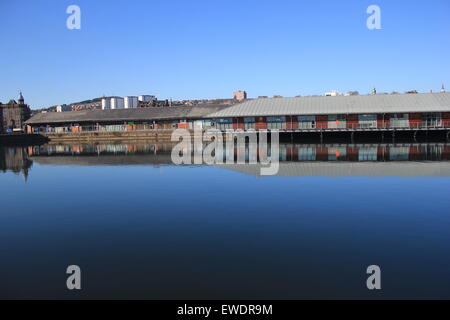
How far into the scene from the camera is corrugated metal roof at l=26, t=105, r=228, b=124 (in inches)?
3184

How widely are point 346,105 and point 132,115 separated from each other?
43.1 meters

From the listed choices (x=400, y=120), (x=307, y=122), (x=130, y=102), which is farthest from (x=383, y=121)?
(x=130, y=102)

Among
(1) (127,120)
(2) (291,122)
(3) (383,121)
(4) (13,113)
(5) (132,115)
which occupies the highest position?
(4) (13,113)

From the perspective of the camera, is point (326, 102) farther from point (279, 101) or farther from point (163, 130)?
point (163, 130)

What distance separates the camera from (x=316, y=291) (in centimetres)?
975

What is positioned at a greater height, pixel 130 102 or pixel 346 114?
pixel 130 102

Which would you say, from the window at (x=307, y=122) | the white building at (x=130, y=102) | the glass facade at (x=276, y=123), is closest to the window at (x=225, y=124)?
the glass facade at (x=276, y=123)

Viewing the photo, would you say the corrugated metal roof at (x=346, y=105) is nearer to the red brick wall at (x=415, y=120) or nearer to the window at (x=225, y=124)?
the red brick wall at (x=415, y=120)

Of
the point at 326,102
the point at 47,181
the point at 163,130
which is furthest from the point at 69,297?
the point at 163,130

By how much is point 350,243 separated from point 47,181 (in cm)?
2272

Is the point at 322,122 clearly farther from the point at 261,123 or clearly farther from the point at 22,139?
the point at 22,139

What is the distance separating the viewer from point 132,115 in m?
85.4
